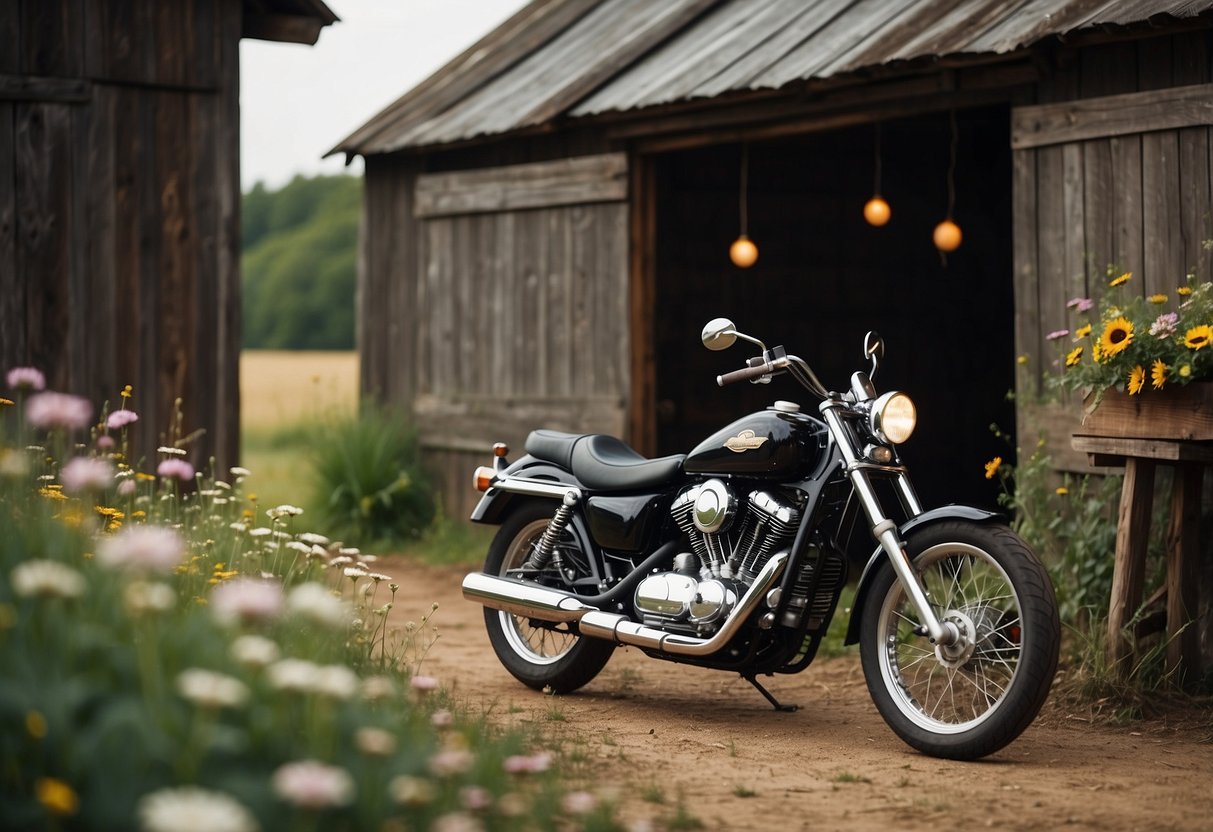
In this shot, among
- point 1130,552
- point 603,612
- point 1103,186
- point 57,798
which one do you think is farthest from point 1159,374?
point 57,798

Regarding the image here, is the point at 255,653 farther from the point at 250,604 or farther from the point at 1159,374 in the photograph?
the point at 1159,374

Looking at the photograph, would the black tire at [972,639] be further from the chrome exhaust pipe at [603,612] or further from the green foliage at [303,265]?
the green foliage at [303,265]

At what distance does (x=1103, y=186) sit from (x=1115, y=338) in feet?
4.68

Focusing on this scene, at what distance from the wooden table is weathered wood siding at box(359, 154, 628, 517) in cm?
442

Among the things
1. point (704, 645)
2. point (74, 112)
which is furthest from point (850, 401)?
point (74, 112)

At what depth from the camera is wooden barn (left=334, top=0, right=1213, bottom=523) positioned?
788 centimetres

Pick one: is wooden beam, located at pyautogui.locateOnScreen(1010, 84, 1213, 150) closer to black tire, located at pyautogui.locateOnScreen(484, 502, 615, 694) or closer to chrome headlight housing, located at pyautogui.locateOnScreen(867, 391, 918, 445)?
chrome headlight housing, located at pyautogui.locateOnScreen(867, 391, 918, 445)

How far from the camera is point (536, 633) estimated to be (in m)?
6.52

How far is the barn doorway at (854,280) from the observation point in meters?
10.9

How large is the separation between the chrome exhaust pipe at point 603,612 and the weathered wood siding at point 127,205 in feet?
10.1

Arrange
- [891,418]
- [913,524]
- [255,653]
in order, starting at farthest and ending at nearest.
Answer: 1. [891,418]
2. [913,524]
3. [255,653]

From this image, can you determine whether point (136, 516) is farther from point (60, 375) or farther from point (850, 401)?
point (60, 375)

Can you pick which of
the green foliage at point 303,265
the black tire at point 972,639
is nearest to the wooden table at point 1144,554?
the black tire at point 972,639

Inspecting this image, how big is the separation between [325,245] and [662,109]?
41997 mm
